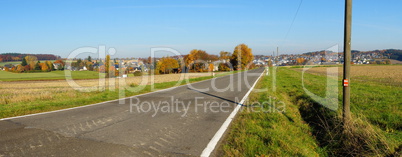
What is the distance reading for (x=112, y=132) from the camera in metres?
5.96

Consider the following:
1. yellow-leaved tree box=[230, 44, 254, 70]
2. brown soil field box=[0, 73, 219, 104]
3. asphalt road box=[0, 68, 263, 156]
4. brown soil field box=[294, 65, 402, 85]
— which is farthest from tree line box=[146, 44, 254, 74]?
asphalt road box=[0, 68, 263, 156]

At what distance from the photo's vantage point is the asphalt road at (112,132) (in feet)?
15.3

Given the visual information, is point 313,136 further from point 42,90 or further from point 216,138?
point 42,90

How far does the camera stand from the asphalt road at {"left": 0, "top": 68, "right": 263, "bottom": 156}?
4648 mm

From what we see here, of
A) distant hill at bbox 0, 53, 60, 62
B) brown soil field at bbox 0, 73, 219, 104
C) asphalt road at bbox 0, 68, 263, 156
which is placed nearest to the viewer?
asphalt road at bbox 0, 68, 263, 156

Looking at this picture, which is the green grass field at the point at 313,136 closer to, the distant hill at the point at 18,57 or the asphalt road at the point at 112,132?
the asphalt road at the point at 112,132

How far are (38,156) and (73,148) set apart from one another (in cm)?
57

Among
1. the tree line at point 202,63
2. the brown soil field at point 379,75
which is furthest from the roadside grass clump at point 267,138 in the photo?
the tree line at point 202,63

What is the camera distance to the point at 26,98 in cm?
1265

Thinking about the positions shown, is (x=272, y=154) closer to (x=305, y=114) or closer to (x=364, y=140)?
(x=364, y=140)

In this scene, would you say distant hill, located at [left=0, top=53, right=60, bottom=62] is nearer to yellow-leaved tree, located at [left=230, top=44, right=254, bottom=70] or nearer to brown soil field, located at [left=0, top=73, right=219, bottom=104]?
brown soil field, located at [left=0, top=73, right=219, bottom=104]

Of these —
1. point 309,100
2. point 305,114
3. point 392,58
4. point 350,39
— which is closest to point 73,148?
point 350,39

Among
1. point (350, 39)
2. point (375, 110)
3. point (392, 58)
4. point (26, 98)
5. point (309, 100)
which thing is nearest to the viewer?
point (350, 39)

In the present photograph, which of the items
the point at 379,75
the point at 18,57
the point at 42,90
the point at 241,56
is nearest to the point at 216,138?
the point at 42,90
